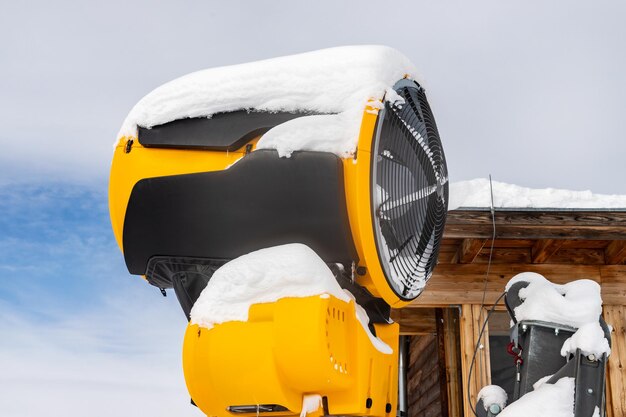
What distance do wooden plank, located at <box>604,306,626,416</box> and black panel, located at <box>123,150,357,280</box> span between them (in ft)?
15.3

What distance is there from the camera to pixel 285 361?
1497mm

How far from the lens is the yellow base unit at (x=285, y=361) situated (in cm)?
149

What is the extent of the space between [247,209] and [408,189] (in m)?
0.43

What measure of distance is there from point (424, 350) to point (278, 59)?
7197mm

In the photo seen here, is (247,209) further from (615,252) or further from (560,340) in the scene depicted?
(615,252)

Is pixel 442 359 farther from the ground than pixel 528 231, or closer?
closer

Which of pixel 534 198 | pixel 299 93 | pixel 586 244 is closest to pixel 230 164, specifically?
pixel 299 93

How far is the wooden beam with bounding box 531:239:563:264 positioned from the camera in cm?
543

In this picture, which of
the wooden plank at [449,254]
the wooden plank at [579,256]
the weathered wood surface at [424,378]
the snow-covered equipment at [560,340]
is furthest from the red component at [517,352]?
the weathered wood surface at [424,378]

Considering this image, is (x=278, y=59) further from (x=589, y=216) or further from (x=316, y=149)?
(x=589, y=216)

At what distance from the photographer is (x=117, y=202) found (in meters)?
1.88

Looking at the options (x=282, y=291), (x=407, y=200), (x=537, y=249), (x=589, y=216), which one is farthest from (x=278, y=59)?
(x=537, y=249)

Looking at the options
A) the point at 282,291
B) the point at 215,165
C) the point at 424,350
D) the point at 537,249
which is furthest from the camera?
the point at 424,350

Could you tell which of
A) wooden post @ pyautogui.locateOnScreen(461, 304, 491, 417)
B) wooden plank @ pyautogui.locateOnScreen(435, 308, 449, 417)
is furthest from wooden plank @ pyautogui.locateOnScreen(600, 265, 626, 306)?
wooden plank @ pyautogui.locateOnScreen(435, 308, 449, 417)
